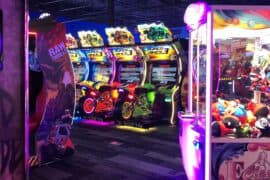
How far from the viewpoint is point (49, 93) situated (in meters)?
4.82

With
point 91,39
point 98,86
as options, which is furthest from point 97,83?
point 91,39

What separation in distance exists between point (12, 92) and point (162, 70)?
569 centimetres

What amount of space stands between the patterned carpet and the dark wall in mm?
1975

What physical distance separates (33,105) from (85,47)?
4.49 meters

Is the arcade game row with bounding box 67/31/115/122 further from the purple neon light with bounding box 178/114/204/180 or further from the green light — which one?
the purple neon light with bounding box 178/114/204/180

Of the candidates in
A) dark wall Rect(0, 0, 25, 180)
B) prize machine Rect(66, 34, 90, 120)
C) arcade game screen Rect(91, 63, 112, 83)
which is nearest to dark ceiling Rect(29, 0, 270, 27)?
prize machine Rect(66, 34, 90, 120)

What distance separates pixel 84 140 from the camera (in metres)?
6.47

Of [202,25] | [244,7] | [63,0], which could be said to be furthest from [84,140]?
[63,0]

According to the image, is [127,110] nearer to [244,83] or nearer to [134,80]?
[134,80]

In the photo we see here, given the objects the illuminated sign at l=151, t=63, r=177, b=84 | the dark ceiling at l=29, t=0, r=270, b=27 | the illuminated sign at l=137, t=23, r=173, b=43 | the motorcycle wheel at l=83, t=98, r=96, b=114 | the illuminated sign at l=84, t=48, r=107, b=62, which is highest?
the dark ceiling at l=29, t=0, r=270, b=27

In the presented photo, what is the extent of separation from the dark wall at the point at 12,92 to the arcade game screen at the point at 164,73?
18.0 ft

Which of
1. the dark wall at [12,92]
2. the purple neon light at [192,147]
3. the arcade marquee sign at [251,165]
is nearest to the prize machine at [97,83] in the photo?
the purple neon light at [192,147]

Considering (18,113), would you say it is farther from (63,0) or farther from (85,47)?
(63,0)

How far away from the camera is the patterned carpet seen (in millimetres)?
4391
